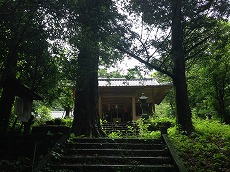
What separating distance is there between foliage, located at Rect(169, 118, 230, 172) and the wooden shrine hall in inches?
312

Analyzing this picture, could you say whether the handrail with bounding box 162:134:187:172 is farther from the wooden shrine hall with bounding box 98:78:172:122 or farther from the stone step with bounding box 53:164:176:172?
the wooden shrine hall with bounding box 98:78:172:122

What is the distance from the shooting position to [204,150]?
6.71 meters

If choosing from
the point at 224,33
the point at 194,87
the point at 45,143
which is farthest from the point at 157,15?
the point at 194,87

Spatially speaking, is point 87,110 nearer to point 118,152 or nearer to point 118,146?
point 118,146

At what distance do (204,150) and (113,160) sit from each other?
9.98ft

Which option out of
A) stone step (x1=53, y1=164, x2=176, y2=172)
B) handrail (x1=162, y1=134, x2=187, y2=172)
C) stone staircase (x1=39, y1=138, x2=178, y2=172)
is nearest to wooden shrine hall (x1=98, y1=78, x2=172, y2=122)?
stone staircase (x1=39, y1=138, x2=178, y2=172)

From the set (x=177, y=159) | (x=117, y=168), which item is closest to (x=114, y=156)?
(x=117, y=168)

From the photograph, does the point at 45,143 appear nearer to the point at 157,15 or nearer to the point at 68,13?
the point at 68,13

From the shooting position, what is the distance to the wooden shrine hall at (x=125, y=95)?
19.2 metres

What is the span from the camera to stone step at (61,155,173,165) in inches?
230

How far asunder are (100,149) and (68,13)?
4148 mm

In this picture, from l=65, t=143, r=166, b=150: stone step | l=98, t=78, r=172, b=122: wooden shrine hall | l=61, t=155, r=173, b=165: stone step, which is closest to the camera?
l=61, t=155, r=173, b=165: stone step

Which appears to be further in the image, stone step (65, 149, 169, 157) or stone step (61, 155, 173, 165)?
stone step (65, 149, 169, 157)

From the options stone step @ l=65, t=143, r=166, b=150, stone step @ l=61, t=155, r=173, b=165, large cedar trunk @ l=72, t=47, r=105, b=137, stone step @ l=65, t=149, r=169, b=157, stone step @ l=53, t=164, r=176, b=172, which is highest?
large cedar trunk @ l=72, t=47, r=105, b=137
